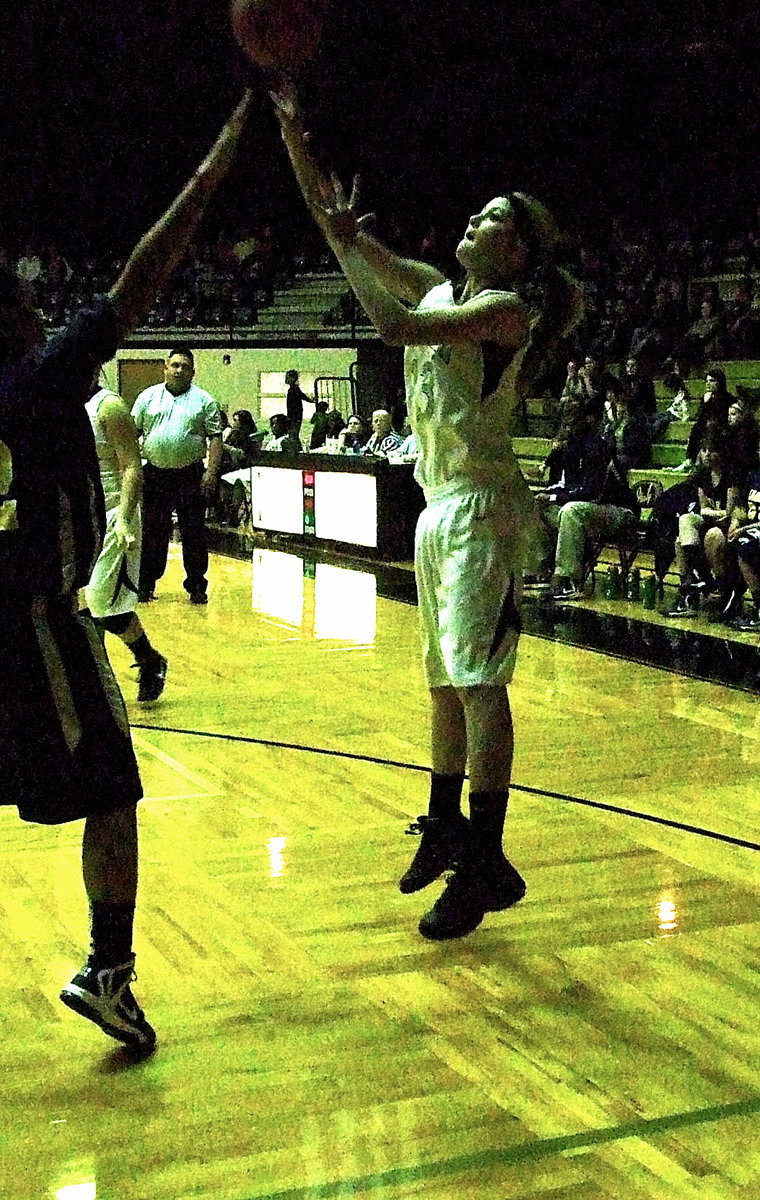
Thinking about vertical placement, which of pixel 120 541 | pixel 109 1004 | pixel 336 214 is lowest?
pixel 109 1004

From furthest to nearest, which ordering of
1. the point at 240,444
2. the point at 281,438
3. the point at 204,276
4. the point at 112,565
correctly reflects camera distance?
the point at 204,276 → the point at 240,444 → the point at 281,438 → the point at 112,565

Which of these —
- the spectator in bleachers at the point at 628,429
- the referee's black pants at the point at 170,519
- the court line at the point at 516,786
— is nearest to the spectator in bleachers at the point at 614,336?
the spectator in bleachers at the point at 628,429

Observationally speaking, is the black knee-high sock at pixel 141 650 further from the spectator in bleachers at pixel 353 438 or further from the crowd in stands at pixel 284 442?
the spectator in bleachers at pixel 353 438

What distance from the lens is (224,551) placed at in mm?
13062

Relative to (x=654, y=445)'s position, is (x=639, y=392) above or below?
above

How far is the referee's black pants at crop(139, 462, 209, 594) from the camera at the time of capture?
9070 mm

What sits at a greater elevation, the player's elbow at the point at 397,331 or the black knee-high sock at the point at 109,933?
the player's elbow at the point at 397,331

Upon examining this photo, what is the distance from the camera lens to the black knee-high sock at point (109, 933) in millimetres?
2893

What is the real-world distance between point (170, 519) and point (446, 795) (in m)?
5.85

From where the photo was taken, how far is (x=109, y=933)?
290cm

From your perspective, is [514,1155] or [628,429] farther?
[628,429]

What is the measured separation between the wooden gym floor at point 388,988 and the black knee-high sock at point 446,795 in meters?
0.26

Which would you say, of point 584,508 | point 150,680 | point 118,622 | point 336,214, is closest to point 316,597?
point 584,508

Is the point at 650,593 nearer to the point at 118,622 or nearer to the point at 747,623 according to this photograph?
the point at 747,623
